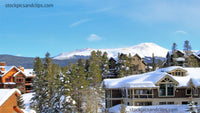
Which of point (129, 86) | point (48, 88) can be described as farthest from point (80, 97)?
point (129, 86)

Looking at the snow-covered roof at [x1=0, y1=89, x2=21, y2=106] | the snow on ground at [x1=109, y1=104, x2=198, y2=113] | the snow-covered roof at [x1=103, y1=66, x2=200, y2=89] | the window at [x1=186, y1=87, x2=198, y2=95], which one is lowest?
the snow on ground at [x1=109, y1=104, x2=198, y2=113]

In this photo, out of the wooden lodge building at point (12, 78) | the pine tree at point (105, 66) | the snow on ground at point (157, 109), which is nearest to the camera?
the snow on ground at point (157, 109)

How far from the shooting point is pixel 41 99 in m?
41.7

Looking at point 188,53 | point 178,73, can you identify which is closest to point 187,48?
point 188,53

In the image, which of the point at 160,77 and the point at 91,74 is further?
the point at 91,74

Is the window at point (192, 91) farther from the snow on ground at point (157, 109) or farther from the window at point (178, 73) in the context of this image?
the snow on ground at point (157, 109)

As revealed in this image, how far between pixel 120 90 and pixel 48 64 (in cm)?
2542

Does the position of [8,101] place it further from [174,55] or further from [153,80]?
[174,55]

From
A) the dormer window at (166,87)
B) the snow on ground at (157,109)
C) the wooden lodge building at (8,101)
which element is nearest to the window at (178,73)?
the dormer window at (166,87)

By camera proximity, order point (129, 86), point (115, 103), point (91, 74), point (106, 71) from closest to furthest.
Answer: point (129, 86) → point (115, 103) → point (91, 74) → point (106, 71)

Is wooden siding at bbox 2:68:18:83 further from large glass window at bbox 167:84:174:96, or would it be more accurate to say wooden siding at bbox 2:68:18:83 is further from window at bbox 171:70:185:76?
large glass window at bbox 167:84:174:96

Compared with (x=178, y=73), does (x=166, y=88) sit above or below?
below

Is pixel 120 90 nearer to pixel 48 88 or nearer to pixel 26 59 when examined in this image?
pixel 48 88

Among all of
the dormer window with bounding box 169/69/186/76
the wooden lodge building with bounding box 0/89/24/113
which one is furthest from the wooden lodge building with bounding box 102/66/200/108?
the wooden lodge building with bounding box 0/89/24/113
